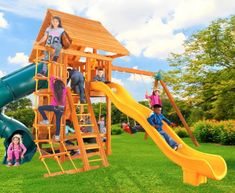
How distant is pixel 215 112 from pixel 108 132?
1525cm

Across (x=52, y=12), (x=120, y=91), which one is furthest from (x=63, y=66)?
(x=52, y=12)

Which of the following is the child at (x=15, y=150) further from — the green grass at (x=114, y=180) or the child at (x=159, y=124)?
the child at (x=159, y=124)

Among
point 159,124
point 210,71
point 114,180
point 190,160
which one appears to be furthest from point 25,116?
point 190,160

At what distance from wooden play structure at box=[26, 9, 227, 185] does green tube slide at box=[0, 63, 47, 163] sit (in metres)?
0.34

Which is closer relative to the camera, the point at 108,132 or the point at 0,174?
the point at 0,174

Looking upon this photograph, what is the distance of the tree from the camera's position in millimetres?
24031

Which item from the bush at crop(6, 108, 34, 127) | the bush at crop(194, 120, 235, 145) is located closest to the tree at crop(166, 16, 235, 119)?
the bush at crop(194, 120, 235, 145)

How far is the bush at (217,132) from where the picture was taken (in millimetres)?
16141

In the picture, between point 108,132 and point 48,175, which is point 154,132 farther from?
point 108,132

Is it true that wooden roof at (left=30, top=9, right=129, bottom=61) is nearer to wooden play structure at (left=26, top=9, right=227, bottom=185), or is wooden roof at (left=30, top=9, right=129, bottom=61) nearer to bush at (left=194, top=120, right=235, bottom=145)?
wooden play structure at (left=26, top=9, right=227, bottom=185)

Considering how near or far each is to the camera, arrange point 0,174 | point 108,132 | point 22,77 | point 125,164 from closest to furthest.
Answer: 1. point 0,174
2. point 125,164
3. point 22,77
4. point 108,132

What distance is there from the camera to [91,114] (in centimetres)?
968

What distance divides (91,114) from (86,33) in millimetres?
3522

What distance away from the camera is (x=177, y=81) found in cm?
2516
